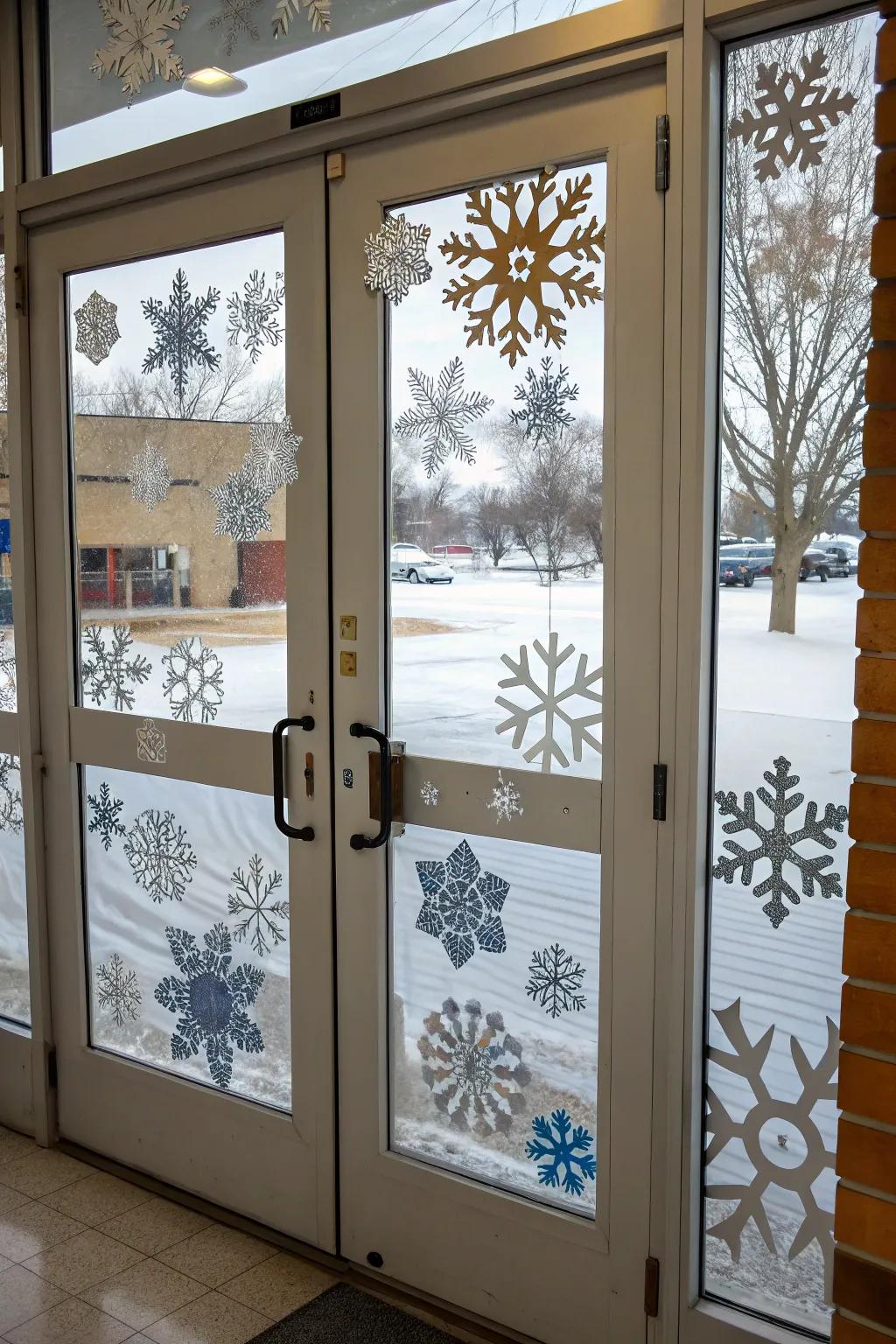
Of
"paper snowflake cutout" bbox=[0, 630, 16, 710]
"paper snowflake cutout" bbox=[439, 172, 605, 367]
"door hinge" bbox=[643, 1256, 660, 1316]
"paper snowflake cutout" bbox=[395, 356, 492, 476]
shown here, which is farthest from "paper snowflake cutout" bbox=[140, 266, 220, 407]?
"door hinge" bbox=[643, 1256, 660, 1316]

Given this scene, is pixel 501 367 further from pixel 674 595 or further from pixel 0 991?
pixel 0 991

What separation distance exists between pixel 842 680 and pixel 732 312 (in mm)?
650

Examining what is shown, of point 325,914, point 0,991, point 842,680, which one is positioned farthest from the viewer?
point 0,991

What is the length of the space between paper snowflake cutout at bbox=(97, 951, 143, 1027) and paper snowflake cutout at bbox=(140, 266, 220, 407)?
1.45m

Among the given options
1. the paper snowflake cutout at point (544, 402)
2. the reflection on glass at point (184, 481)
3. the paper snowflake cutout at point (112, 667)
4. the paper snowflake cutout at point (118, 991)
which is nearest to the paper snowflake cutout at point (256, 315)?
the reflection on glass at point (184, 481)

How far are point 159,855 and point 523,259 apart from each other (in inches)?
65.8

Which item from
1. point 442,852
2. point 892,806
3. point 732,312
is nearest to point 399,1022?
point 442,852

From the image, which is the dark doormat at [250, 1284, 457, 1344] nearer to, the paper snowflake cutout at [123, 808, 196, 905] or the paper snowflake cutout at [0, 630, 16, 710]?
the paper snowflake cutout at [123, 808, 196, 905]

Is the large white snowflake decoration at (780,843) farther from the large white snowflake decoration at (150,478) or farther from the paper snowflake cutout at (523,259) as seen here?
the large white snowflake decoration at (150,478)

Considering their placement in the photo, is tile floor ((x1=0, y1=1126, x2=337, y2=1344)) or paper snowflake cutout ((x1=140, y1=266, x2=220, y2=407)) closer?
tile floor ((x1=0, y1=1126, x2=337, y2=1344))

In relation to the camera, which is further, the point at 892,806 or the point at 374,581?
the point at 374,581

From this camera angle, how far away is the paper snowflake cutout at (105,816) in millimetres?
3062

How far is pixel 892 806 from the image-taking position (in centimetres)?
160

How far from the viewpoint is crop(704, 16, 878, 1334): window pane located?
1930 mm
